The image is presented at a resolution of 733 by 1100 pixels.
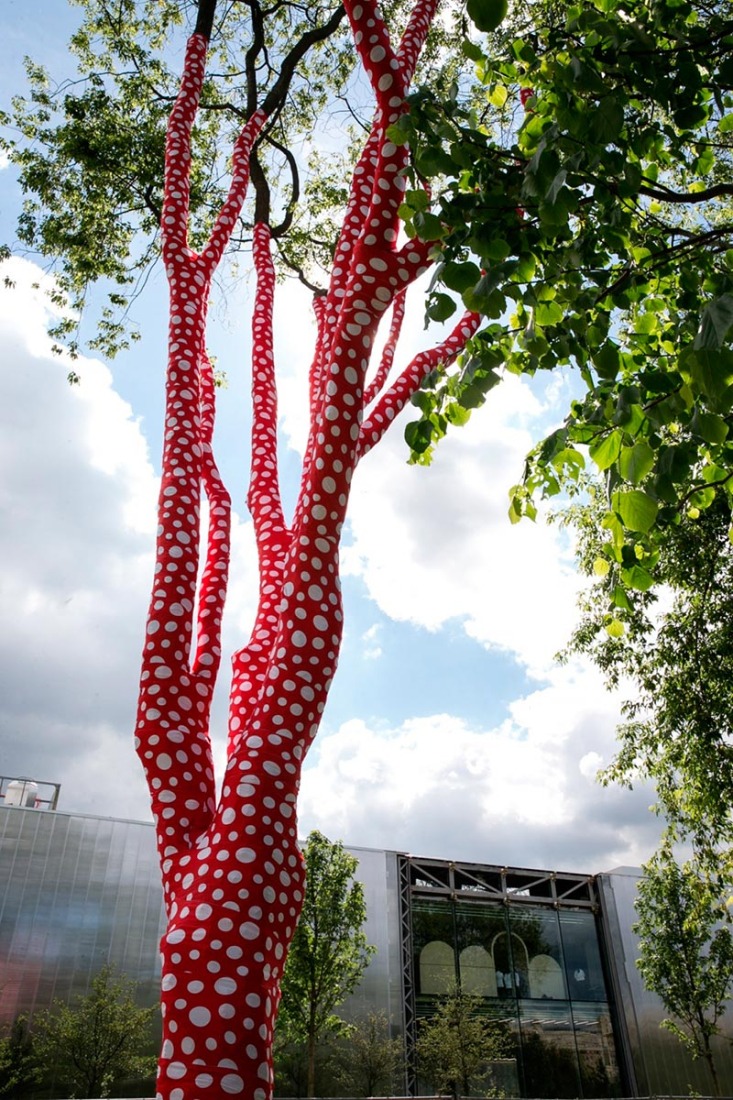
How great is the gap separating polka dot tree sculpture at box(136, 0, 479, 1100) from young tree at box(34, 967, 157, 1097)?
1579cm

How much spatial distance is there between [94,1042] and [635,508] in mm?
17901

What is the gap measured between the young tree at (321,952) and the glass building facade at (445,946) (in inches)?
133

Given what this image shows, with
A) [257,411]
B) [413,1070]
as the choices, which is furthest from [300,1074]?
[257,411]

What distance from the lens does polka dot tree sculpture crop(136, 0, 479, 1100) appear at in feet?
6.86

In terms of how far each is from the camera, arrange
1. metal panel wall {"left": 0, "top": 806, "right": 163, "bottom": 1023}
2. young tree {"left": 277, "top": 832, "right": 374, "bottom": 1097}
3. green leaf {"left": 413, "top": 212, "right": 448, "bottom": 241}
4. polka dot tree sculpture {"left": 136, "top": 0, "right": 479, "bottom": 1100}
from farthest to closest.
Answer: metal panel wall {"left": 0, "top": 806, "right": 163, "bottom": 1023} < young tree {"left": 277, "top": 832, "right": 374, "bottom": 1097} < green leaf {"left": 413, "top": 212, "right": 448, "bottom": 241} < polka dot tree sculpture {"left": 136, "top": 0, "right": 479, "bottom": 1100}

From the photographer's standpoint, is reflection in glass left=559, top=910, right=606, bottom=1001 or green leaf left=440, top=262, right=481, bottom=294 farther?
reflection in glass left=559, top=910, right=606, bottom=1001

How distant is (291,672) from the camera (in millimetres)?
2652

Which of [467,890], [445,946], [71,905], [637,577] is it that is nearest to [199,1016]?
[637,577]

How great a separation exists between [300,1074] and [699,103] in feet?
70.2

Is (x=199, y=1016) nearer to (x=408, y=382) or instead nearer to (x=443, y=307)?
(x=443, y=307)

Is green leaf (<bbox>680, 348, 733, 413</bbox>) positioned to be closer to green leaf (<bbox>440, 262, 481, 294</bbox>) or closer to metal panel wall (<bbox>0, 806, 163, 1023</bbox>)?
green leaf (<bbox>440, 262, 481, 294</bbox>)

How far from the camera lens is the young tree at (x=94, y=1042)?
14.9m

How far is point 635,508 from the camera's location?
6.25 feet

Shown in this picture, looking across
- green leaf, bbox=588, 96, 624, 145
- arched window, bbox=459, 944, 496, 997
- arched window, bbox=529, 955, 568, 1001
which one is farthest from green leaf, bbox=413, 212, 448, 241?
arched window, bbox=529, 955, 568, 1001
